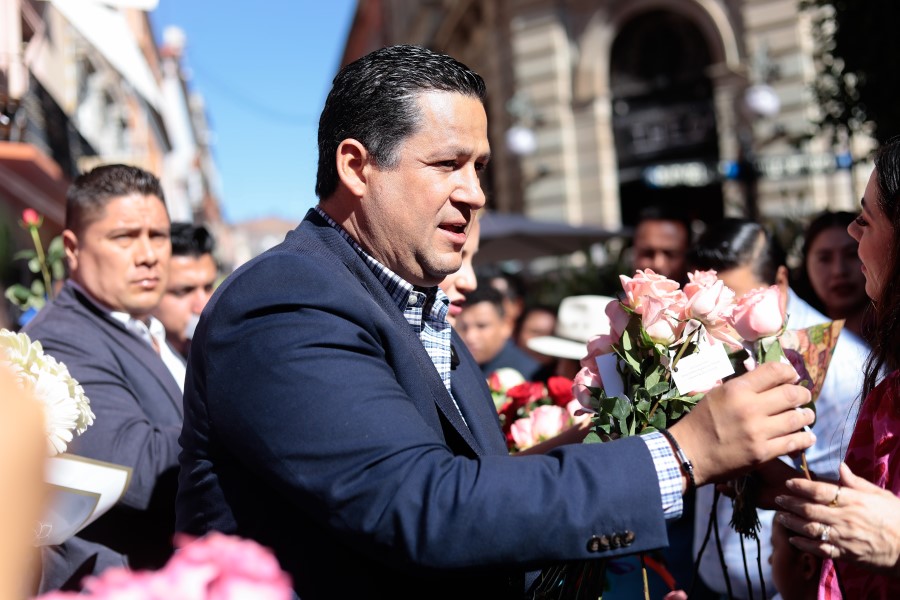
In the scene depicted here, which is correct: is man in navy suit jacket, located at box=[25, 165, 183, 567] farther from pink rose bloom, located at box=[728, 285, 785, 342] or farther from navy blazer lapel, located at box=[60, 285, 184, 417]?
pink rose bloom, located at box=[728, 285, 785, 342]

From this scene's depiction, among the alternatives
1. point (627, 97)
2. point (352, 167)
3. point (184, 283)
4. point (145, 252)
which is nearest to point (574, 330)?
point (184, 283)

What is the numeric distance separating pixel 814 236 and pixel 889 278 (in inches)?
102

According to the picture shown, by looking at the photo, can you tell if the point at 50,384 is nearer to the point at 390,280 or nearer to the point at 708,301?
the point at 390,280

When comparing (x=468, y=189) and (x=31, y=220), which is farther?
(x=31, y=220)

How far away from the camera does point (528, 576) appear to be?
2160 mm

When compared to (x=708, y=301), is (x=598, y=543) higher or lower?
lower

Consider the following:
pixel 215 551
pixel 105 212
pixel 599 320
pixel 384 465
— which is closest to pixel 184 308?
pixel 105 212

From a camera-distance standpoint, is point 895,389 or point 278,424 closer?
point 278,424

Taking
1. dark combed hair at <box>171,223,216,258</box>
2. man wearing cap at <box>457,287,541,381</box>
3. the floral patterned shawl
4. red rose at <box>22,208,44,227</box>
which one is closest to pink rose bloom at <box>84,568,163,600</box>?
the floral patterned shawl

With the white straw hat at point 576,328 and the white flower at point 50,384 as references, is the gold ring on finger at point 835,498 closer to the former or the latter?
the white flower at point 50,384

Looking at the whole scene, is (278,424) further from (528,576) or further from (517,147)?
(517,147)

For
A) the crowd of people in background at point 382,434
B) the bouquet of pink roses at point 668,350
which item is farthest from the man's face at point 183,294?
the bouquet of pink roses at point 668,350

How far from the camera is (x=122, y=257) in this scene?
3605 millimetres

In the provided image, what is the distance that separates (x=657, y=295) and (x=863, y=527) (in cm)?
62
